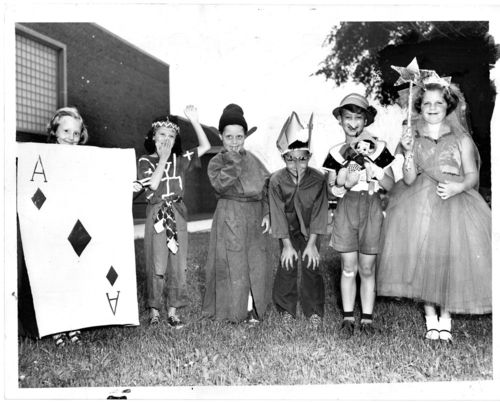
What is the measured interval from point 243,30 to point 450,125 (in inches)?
58.8

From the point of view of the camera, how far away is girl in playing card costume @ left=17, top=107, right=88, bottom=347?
3863 millimetres

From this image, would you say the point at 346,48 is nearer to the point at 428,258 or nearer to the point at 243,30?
the point at 243,30

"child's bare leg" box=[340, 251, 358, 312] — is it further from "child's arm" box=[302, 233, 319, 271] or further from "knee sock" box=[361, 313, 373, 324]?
"child's arm" box=[302, 233, 319, 271]

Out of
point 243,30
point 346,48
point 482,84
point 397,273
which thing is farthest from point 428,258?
point 243,30

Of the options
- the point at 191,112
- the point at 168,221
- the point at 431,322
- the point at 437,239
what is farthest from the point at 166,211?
the point at 431,322

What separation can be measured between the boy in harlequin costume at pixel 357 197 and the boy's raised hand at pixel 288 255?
37cm

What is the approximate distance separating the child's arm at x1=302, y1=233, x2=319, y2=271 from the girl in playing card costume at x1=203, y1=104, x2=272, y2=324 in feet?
1.02

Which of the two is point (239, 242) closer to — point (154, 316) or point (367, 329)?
point (154, 316)

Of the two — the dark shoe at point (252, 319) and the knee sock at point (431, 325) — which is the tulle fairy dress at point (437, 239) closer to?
the knee sock at point (431, 325)

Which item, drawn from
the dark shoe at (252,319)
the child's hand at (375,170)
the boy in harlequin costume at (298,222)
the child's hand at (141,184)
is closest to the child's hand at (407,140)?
the child's hand at (375,170)

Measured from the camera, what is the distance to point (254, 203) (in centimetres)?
444

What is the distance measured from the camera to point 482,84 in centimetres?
411

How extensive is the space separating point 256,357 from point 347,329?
65 cm

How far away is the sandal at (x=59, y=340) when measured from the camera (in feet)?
12.8
